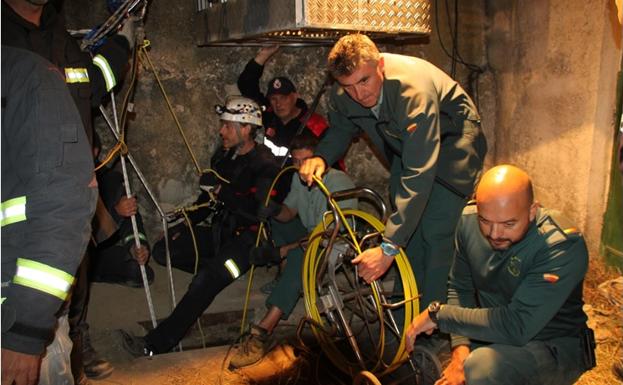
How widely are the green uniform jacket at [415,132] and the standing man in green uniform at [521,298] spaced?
1.61ft

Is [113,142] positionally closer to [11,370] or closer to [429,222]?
[429,222]

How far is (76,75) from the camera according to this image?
125 inches

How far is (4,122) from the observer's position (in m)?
1.97

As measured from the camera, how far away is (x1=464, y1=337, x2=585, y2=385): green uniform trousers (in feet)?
8.21

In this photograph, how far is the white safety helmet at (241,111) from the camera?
4.95m

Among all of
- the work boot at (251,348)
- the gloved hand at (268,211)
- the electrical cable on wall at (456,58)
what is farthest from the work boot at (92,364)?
the electrical cable on wall at (456,58)

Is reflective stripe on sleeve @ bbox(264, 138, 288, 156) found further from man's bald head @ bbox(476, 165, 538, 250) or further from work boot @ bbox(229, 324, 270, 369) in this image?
man's bald head @ bbox(476, 165, 538, 250)

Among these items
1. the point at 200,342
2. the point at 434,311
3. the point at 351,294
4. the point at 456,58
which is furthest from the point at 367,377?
the point at 456,58

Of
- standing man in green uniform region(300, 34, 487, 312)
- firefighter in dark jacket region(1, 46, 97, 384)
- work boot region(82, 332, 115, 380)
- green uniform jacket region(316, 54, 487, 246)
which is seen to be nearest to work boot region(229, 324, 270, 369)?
work boot region(82, 332, 115, 380)

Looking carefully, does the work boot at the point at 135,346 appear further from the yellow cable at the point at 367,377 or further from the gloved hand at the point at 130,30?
the gloved hand at the point at 130,30

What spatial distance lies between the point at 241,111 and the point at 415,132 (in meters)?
2.23

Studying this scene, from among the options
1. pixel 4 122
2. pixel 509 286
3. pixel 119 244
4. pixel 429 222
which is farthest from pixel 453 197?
pixel 119 244

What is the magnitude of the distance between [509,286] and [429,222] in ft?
3.31

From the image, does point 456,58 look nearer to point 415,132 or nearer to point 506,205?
point 415,132
